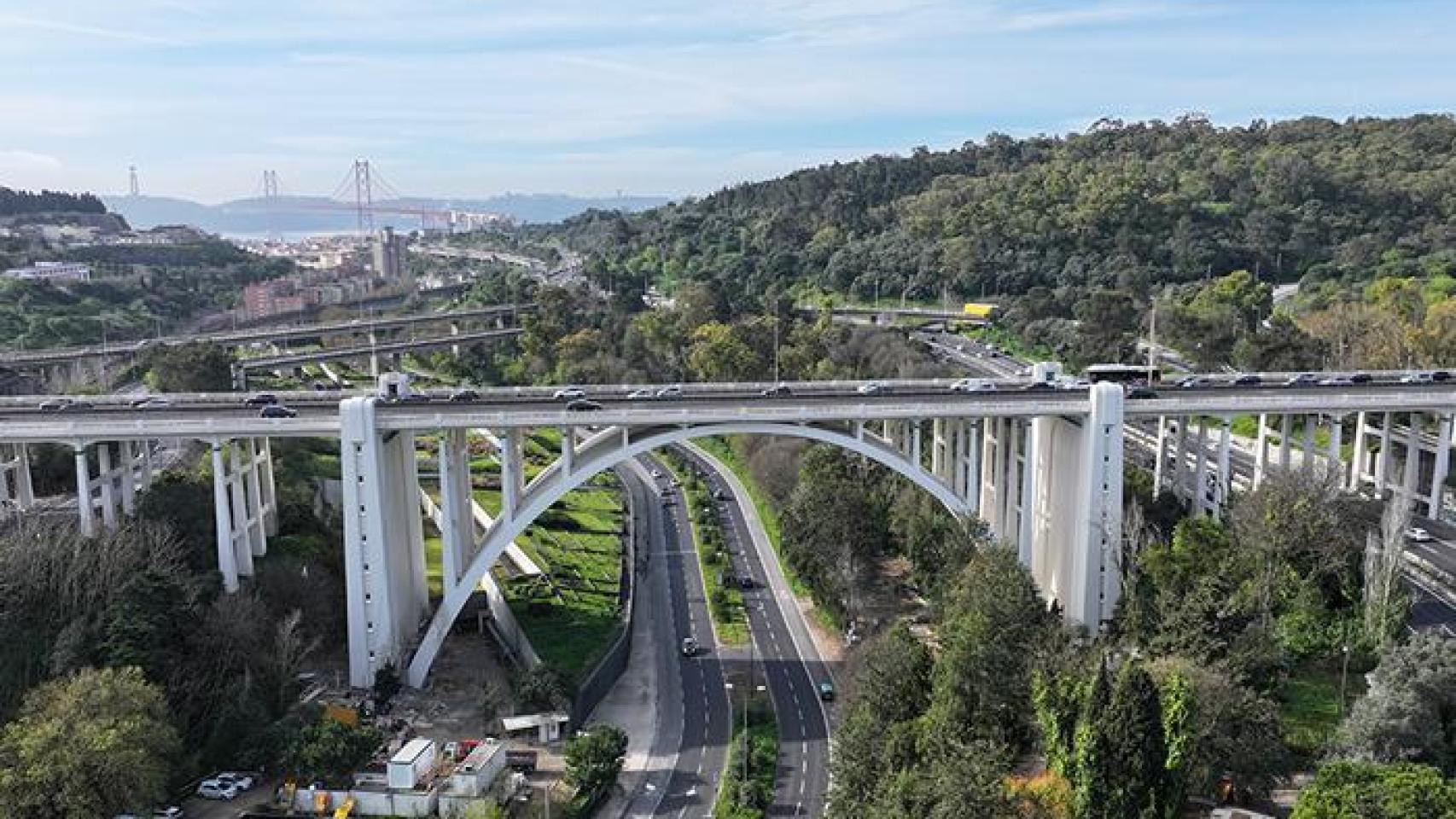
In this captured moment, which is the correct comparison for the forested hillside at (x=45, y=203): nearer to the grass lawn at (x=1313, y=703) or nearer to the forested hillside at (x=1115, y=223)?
the forested hillside at (x=1115, y=223)

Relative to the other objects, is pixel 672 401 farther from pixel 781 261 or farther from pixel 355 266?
pixel 355 266

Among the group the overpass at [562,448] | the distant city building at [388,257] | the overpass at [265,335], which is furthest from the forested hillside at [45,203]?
the overpass at [562,448]

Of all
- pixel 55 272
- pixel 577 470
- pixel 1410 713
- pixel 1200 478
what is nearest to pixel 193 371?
pixel 577 470

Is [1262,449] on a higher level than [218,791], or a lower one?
higher

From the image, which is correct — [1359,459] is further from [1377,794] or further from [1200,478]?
[1377,794]

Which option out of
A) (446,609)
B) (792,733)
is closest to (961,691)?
(792,733)
